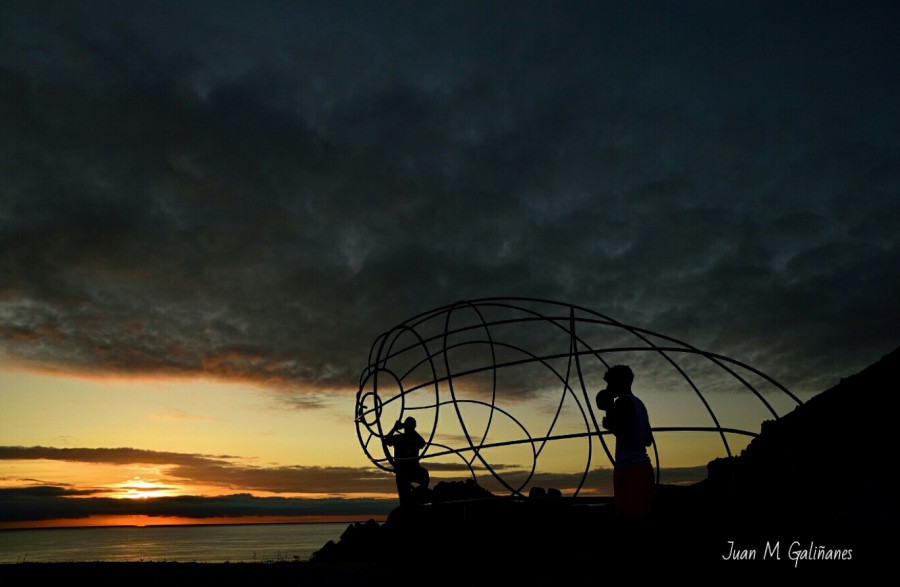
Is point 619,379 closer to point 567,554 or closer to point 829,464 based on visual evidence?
point 567,554

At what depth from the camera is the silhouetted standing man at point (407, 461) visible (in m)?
11.6

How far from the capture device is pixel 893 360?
14.4 m

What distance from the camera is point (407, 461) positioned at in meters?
12.1

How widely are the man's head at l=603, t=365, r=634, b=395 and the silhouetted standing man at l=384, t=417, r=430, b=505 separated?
4.54 m

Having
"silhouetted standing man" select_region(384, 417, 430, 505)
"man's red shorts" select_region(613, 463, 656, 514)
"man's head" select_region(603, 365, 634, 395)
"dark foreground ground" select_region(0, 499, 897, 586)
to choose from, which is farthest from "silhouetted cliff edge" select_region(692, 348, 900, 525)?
"silhouetted standing man" select_region(384, 417, 430, 505)

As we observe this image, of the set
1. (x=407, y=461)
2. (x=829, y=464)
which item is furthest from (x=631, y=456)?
(x=407, y=461)

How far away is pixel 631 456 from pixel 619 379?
867mm

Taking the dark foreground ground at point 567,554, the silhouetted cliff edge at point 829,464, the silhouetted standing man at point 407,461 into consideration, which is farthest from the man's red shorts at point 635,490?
the silhouetted standing man at point 407,461

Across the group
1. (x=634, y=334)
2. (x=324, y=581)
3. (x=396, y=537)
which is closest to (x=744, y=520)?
(x=634, y=334)

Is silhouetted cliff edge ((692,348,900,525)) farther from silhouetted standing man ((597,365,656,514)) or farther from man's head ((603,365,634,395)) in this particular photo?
man's head ((603,365,634,395))

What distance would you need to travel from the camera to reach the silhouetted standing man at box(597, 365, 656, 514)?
7.12m

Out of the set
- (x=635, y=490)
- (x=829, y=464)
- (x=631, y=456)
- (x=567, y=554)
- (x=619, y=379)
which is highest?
(x=619, y=379)

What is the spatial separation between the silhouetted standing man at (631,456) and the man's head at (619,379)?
0.42 feet

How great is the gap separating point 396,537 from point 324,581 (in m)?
14.3
